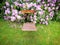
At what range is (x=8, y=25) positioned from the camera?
709 cm

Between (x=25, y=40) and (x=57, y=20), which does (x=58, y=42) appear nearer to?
(x=25, y=40)

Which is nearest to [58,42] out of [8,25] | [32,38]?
[32,38]

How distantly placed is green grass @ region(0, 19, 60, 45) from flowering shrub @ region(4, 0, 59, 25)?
0.77 feet

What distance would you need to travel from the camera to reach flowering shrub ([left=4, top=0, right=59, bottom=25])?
727 cm

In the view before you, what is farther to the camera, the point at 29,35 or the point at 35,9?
the point at 35,9

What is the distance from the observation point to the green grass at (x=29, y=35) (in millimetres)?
6156

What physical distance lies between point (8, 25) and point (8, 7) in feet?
2.75

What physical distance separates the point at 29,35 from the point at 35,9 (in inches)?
49.8

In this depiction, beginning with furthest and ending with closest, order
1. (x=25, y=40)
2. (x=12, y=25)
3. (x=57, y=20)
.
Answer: (x=57, y=20), (x=12, y=25), (x=25, y=40)

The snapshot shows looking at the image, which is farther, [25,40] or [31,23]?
[31,23]

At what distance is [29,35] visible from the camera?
6.44 m

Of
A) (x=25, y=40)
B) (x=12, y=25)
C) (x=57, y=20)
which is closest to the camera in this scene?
(x=25, y=40)

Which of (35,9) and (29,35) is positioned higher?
(35,9)

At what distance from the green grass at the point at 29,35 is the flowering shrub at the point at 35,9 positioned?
0.77ft
